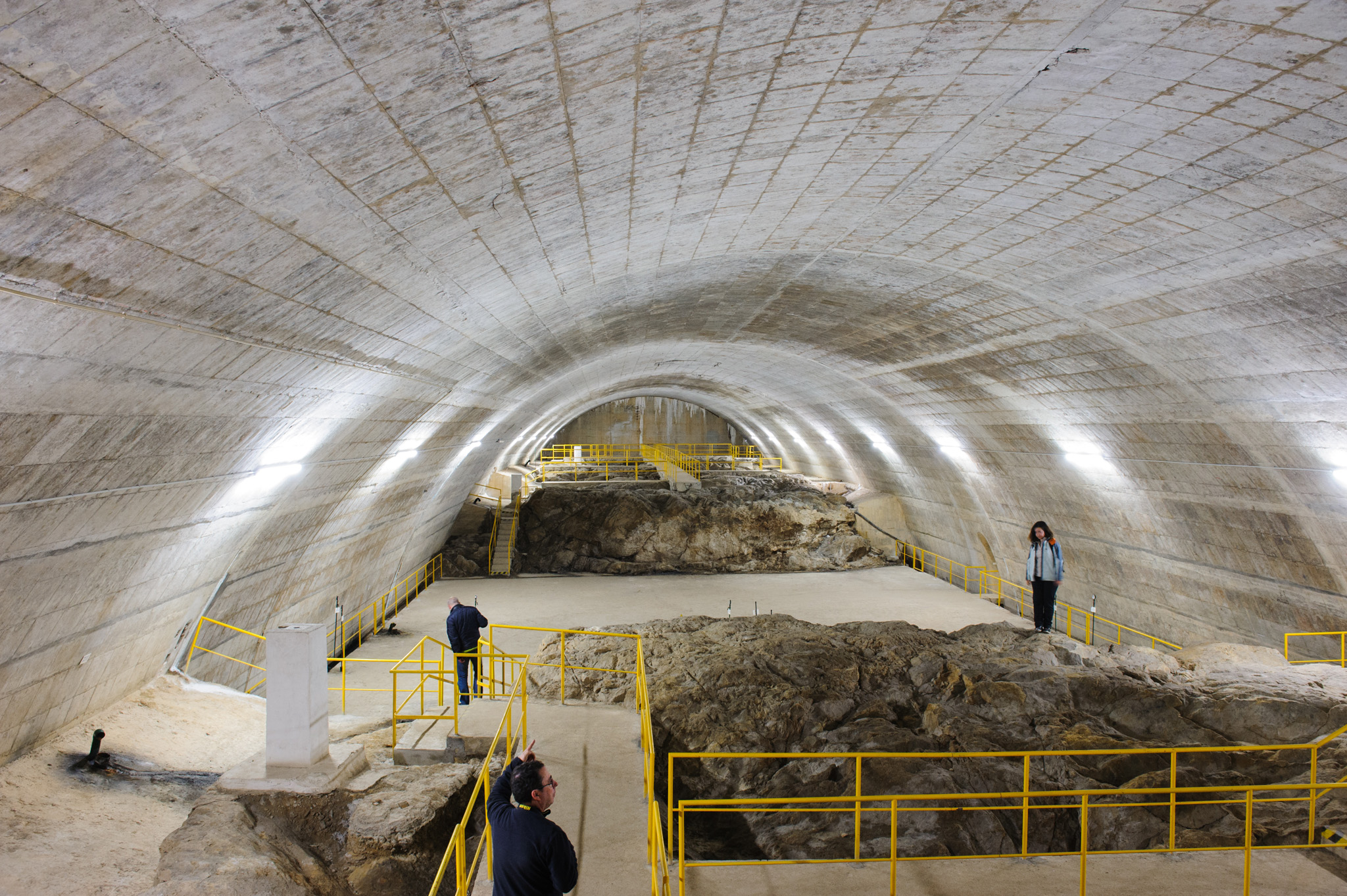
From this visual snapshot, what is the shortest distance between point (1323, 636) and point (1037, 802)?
7333 millimetres

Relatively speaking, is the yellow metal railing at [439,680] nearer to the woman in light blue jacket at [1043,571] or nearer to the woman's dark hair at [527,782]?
the woman's dark hair at [527,782]

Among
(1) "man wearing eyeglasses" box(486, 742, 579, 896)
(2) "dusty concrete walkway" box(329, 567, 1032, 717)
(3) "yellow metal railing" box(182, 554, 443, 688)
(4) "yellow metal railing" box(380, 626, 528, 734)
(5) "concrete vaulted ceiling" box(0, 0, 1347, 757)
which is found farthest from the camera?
(2) "dusty concrete walkway" box(329, 567, 1032, 717)

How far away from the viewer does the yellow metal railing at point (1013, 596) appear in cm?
1664

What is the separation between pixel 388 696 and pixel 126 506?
7.27m

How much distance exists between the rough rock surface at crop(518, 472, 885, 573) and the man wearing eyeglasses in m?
20.5

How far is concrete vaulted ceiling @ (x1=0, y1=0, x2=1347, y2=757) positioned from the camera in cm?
373

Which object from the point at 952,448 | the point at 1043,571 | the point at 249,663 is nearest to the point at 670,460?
the point at 952,448

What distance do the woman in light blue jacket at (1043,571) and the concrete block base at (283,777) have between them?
10.2 meters

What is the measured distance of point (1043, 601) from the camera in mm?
13070

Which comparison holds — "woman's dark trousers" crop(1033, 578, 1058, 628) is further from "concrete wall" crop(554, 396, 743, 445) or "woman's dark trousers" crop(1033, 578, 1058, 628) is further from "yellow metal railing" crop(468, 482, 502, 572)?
"concrete wall" crop(554, 396, 743, 445)

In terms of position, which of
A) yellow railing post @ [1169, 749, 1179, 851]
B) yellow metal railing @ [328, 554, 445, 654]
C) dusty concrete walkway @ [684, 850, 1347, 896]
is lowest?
yellow metal railing @ [328, 554, 445, 654]

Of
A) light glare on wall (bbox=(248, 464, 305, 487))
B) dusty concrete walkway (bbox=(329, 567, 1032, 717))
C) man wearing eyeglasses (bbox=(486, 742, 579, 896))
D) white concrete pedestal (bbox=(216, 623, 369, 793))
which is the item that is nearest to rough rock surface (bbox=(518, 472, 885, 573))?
dusty concrete walkway (bbox=(329, 567, 1032, 717))

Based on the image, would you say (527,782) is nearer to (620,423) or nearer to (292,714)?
(292,714)

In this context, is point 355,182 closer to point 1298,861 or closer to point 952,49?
point 952,49
